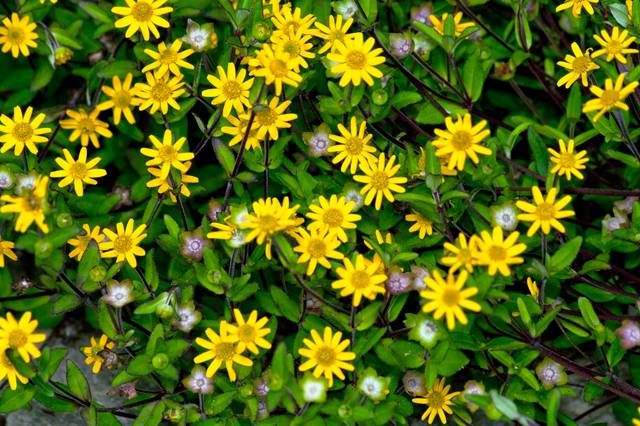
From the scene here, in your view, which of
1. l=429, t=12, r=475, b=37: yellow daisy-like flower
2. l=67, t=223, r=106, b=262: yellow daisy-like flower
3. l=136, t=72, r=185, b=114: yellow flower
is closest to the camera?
l=67, t=223, r=106, b=262: yellow daisy-like flower

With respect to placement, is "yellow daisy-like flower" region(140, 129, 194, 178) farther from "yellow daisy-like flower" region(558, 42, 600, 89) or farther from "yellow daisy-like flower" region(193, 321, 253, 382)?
"yellow daisy-like flower" region(558, 42, 600, 89)

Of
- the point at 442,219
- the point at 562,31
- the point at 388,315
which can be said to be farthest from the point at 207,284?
the point at 562,31

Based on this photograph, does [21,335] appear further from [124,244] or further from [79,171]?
[79,171]

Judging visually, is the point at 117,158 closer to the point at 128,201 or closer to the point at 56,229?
the point at 128,201

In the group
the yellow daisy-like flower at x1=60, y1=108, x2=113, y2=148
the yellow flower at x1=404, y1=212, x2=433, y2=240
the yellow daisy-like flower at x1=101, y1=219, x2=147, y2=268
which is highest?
the yellow daisy-like flower at x1=60, y1=108, x2=113, y2=148

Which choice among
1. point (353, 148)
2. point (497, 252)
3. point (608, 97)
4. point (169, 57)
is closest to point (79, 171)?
point (169, 57)

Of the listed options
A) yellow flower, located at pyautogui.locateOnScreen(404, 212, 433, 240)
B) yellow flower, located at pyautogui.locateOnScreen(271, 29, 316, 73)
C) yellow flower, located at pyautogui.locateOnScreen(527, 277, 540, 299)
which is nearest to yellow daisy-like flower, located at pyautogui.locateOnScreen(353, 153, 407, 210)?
yellow flower, located at pyautogui.locateOnScreen(404, 212, 433, 240)
